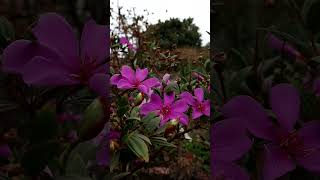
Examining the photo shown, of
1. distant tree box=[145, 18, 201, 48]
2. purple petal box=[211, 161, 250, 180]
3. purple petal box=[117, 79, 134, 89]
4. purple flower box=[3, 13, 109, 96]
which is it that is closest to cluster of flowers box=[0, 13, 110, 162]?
purple flower box=[3, 13, 109, 96]

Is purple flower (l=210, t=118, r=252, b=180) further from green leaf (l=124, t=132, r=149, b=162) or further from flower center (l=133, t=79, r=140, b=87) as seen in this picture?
flower center (l=133, t=79, r=140, b=87)

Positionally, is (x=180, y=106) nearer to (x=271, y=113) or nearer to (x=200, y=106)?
(x=200, y=106)

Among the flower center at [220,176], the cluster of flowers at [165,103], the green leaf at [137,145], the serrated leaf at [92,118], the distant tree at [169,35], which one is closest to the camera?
the serrated leaf at [92,118]

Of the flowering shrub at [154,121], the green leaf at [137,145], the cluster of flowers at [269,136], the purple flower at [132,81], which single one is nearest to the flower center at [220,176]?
the cluster of flowers at [269,136]

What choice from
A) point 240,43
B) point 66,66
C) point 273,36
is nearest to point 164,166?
point 240,43

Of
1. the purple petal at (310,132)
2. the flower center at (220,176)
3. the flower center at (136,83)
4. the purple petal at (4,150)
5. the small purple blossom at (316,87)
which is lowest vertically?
the flower center at (136,83)

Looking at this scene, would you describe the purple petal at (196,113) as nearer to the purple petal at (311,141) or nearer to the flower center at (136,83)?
the flower center at (136,83)

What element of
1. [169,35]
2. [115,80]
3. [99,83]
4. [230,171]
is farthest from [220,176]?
[169,35]
